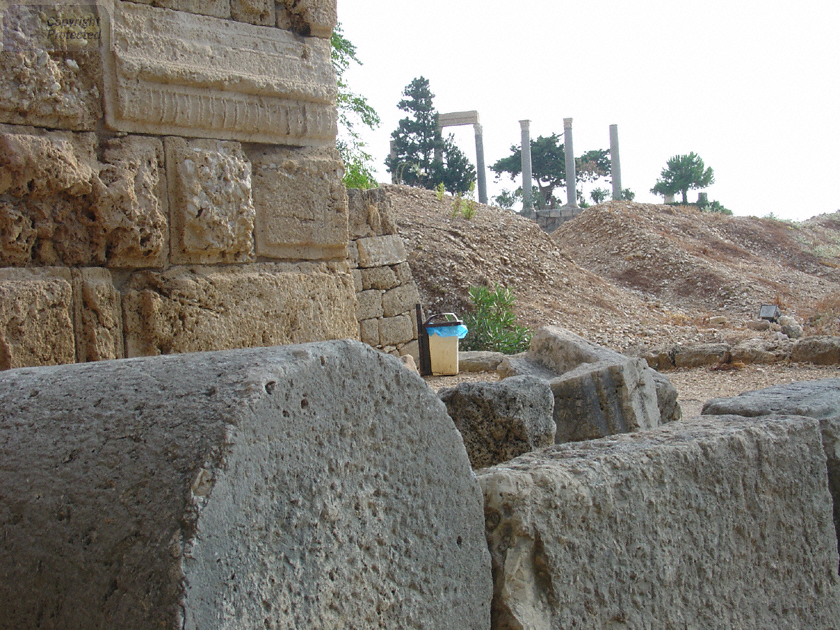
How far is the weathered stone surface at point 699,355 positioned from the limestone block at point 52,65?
26.0 ft

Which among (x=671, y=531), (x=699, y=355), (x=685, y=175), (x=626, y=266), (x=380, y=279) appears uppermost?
(x=685, y=175)

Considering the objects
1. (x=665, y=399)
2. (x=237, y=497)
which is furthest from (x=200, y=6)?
(x=665, y=399)

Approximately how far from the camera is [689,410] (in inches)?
232

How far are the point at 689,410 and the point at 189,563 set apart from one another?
5.56 metres

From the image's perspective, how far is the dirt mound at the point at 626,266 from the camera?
12.3 m

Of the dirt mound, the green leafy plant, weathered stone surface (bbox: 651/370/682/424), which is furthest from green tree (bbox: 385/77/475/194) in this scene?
weathered stone surface (bbox: 651/370/682/424)

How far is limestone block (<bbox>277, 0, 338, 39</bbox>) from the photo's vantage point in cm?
246

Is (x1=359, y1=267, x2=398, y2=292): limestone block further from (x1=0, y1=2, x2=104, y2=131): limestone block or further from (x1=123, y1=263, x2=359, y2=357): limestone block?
(x1=0, y1=2, x2=104, y2=131): limestone block

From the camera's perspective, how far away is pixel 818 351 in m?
8.09

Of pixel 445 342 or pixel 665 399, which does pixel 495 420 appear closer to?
pixel 665 399

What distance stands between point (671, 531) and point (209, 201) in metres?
1.65

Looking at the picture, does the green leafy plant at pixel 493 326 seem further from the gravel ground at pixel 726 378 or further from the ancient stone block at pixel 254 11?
the ancient stone block at pixel 254 11

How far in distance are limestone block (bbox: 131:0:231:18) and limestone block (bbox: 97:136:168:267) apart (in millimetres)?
415

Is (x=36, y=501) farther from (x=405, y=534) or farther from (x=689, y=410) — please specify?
(x=689, y=410)
